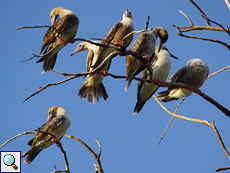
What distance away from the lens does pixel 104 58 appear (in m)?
7.03

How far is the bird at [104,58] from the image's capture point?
6.83 m

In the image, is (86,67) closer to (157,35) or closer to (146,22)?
(157,35)

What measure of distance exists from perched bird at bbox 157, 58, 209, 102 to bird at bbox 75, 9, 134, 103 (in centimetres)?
137

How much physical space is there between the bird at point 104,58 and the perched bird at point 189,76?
54.0 inches

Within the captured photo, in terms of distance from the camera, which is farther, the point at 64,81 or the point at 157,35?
the point at 157,35

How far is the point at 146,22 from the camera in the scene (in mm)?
4109

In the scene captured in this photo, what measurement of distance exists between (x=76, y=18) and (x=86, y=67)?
158cm

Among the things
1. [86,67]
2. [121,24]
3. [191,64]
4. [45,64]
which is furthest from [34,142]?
[191,64]

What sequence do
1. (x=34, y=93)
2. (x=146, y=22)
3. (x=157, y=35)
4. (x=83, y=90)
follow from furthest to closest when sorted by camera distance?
(x=83, y=90)
(x=157, y=35)
(x=34, y=93)
(x=146, y=22)

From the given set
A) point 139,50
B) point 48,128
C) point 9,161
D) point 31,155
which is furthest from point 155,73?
point 9,161

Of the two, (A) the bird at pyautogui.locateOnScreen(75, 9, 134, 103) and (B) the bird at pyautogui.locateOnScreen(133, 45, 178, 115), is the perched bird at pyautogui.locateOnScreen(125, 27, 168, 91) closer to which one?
(A) the bird at pyautogui.locateOnScreen(75, 9, 134, 103)

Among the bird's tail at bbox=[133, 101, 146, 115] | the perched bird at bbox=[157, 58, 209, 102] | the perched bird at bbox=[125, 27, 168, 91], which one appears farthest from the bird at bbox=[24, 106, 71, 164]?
the perched bird at bbox=[157, 58, 209, 102]

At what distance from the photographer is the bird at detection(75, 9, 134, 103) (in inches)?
269

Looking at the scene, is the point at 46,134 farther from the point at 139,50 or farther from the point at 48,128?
the point at 139,50
